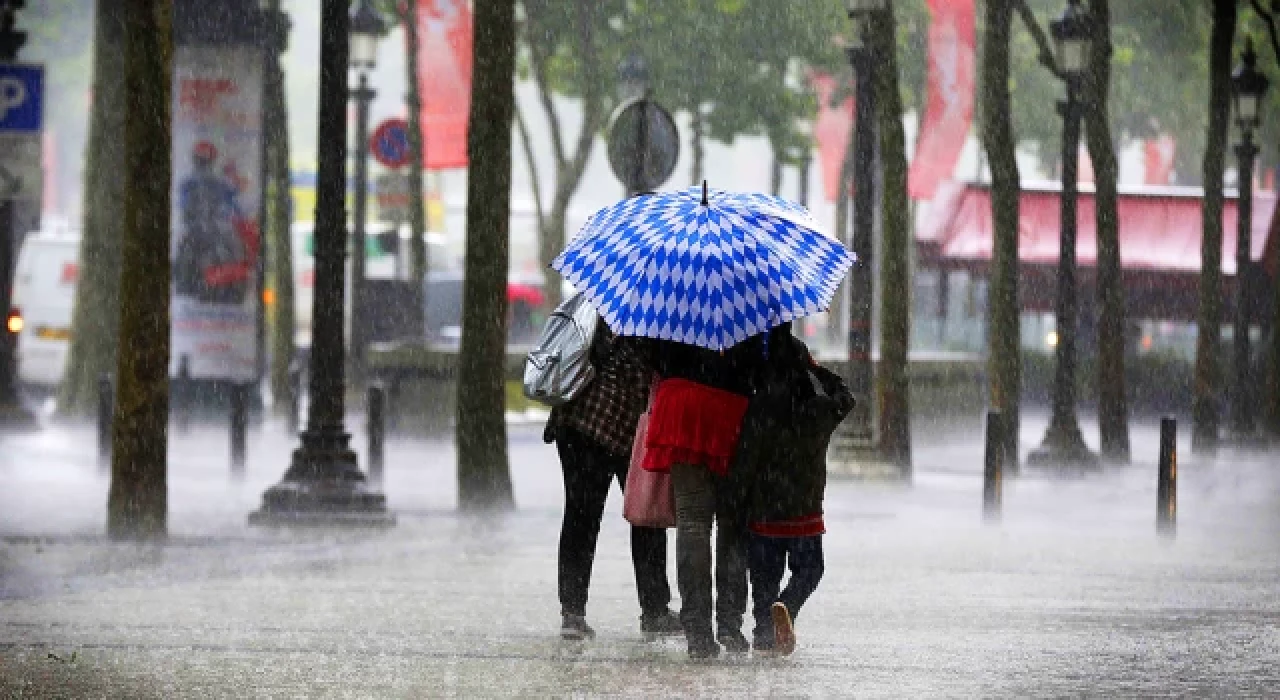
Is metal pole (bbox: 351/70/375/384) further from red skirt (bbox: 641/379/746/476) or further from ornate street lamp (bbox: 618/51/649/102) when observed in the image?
red skirt (bbox: 641/379/746/476)

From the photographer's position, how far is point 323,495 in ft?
63.7

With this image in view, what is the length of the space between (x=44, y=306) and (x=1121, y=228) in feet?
74.1

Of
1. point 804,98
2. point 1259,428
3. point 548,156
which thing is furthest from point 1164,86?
point 548,156

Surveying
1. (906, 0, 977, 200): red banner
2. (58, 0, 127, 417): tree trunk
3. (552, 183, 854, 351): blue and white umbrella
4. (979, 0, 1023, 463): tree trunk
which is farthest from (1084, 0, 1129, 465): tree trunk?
(552, 183, 854, 351): blue and white umbrella

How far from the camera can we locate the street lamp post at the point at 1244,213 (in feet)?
117

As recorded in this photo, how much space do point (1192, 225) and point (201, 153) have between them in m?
29.4

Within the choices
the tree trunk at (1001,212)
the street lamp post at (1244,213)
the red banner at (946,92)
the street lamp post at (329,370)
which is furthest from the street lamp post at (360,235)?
the street lamp post at (329,370)

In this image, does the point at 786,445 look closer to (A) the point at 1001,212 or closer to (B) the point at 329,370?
(B) the point at 329,370

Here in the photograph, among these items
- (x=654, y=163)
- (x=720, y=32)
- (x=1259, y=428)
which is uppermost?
(x=720, y=32)

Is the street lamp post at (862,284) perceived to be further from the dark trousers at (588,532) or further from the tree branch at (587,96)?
the tree branch at (587,96)

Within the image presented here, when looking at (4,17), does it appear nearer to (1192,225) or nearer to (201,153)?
(201,153)

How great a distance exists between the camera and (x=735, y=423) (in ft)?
35.9

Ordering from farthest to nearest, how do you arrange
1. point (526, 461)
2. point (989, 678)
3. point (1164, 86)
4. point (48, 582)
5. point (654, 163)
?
point (1164, 86) → point (526, 461) → point (654, 163) → point (48, 582) → point (989, 678)

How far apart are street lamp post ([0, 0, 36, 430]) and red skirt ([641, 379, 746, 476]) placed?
18.5 metres
